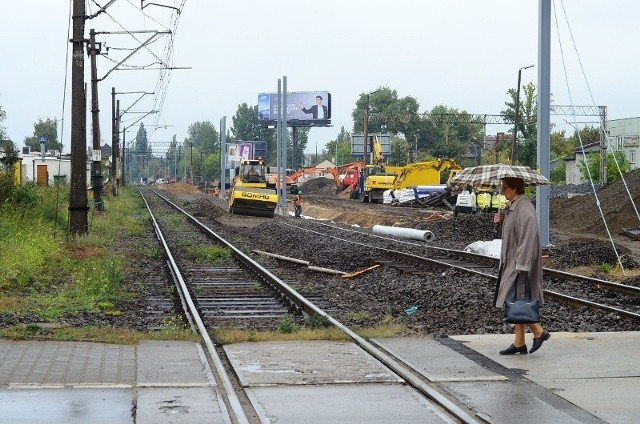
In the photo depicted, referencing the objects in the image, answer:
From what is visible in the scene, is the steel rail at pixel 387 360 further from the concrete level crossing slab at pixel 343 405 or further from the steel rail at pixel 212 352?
the steel rail at pixel 212 352

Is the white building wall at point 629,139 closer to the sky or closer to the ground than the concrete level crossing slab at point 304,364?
closer to the sky

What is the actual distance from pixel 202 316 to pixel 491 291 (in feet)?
16.6

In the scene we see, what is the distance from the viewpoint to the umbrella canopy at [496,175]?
35.2ft

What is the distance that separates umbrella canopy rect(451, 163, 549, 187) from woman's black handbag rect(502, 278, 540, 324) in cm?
112

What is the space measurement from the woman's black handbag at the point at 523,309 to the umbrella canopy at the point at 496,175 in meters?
1.12

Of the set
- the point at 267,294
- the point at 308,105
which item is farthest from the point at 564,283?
the point at 308,105

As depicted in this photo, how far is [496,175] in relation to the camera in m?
11.4

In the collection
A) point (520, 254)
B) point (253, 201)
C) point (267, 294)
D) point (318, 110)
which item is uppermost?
point (318, 110)

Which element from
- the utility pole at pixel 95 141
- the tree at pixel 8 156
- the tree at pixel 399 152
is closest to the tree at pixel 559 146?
the tree at pixel 399 152

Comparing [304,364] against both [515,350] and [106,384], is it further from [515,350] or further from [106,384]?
[515,350]

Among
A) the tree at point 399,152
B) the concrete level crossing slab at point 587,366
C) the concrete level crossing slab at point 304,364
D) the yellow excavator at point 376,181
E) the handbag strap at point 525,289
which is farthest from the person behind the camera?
the tree at point 399,152

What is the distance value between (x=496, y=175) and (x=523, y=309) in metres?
1.80

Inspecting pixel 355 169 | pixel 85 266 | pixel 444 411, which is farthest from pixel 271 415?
pixel 355 169

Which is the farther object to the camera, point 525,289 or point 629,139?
point 629,139
